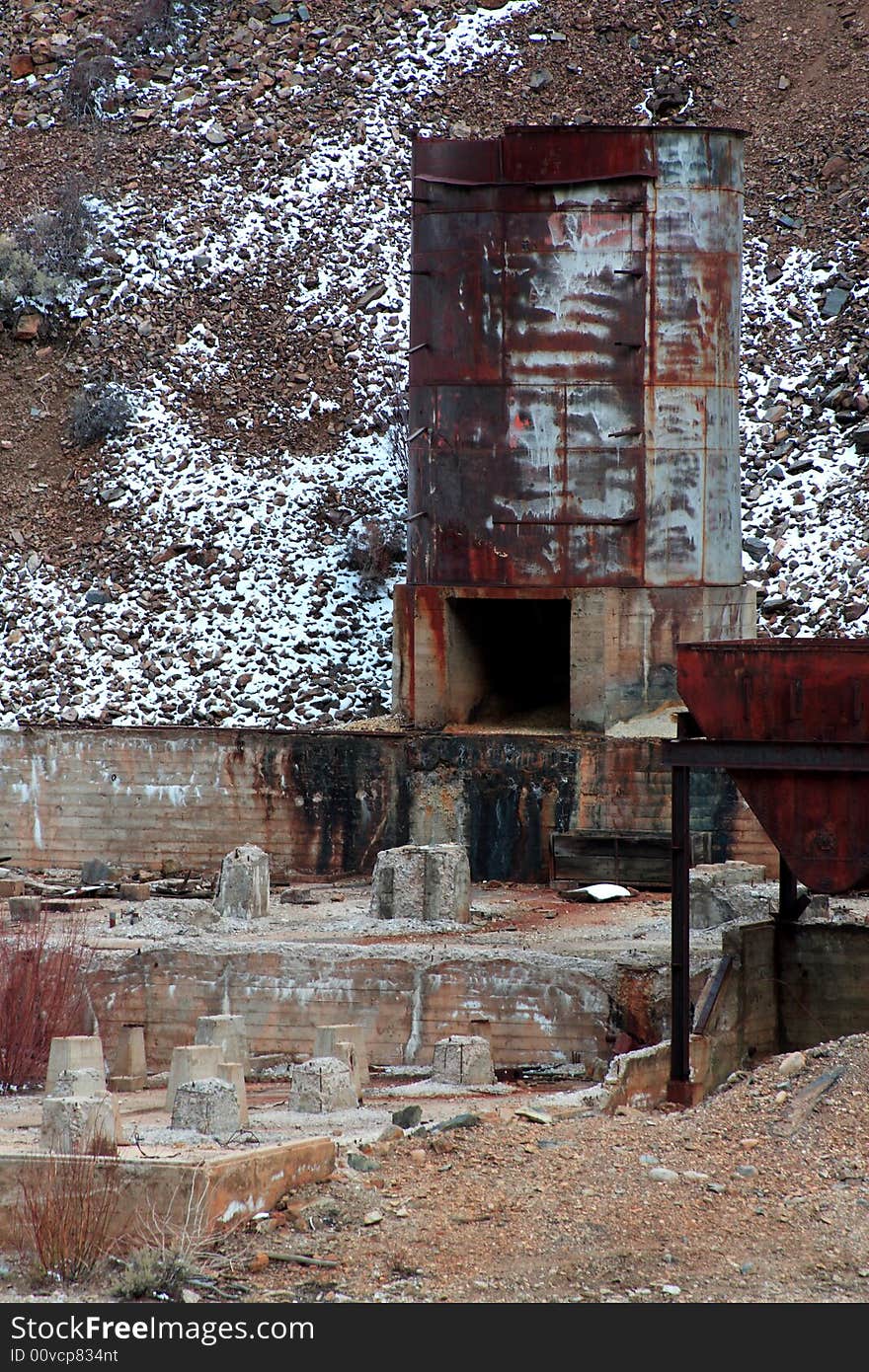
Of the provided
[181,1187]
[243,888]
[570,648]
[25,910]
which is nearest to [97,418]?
[570,648]

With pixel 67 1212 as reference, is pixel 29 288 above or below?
above

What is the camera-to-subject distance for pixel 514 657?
3055 centimetres

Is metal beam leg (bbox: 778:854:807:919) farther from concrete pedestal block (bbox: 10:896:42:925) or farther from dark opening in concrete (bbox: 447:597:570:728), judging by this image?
concrete pedestal block (bbox: 10:896:42:925)

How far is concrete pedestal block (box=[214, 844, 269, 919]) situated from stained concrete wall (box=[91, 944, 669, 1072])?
6.66 feet

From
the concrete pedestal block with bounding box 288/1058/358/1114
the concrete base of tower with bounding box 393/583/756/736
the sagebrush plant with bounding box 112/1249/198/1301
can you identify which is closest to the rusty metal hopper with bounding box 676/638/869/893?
the concrete pedestal block with bounding box 288/1058/358/1114

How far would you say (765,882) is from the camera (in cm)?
2475

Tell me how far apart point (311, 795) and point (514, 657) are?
14.5 feet

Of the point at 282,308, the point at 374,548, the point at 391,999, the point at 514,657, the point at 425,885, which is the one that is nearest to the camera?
the point at 391,999

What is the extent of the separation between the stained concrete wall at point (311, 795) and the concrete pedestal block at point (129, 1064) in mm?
6163

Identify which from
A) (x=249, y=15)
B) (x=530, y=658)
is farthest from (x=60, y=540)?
(x=249, y=15)

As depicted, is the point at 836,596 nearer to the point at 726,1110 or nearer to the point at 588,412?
the point at 588,412

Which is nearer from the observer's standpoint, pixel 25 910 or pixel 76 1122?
pixel 76 1122

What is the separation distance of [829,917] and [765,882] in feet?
Result: 6.61

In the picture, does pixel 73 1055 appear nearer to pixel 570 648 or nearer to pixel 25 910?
pixel 25 910
